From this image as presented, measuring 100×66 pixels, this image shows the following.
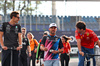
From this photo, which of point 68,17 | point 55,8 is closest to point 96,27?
point 68,17

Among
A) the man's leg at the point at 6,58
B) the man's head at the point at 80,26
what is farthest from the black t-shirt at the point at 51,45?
the man's leg at the point at 6,58

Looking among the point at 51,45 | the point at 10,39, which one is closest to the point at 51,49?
the point at 51,45

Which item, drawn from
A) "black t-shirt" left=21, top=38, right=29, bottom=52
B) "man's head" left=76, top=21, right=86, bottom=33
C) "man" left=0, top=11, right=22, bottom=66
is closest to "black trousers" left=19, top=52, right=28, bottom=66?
"black t-shirt" left=21, top=38, right=29, bottom=52

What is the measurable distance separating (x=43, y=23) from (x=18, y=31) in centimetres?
1434

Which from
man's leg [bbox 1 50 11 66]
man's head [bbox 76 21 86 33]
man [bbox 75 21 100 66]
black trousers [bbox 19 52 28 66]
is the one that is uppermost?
man's head [bbox 76 21 86 33]

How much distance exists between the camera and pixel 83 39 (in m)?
6.01

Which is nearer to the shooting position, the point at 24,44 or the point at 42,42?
the point at 42,42

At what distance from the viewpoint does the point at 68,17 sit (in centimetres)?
2017

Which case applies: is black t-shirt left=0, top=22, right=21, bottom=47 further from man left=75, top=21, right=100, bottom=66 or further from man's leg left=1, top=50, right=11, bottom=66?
man left=75, top=21, right=100, bottom=66

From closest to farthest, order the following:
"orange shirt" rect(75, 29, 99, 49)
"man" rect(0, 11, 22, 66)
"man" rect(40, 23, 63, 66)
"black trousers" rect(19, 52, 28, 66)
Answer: "man" rect(40, 23, 63, 66)
"man" rect(0, 11, 22, 66)
"orange shirt" rect(75, 29, 99, 49)
"black trousers" rect(19, 52, 28, 66)

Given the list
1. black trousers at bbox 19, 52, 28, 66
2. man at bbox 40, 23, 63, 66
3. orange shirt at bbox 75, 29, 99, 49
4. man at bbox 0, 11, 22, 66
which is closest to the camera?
man at bbox 40, 23, 63, 66

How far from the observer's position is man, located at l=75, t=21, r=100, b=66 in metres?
5.70

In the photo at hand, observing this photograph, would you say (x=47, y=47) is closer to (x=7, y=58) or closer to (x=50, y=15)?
(x=7, y=58)

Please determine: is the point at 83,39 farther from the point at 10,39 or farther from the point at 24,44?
the point at 24,44
